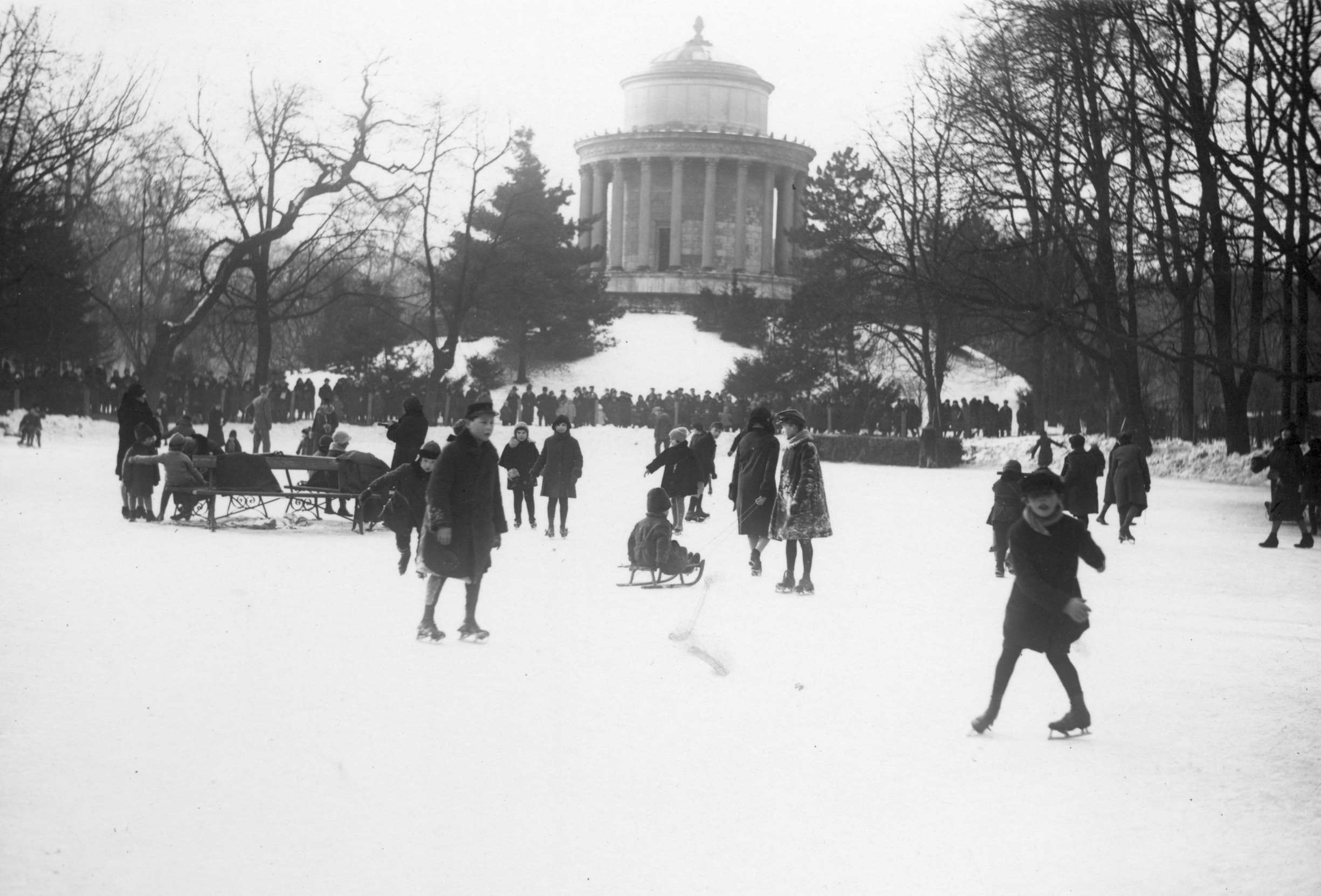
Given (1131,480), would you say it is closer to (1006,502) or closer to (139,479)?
(1006,502)

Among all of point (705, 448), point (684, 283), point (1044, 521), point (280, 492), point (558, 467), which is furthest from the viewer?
point (684, 283)

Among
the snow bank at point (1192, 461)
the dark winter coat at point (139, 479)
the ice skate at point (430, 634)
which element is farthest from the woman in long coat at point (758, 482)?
the snow bank at point (1192, 461)

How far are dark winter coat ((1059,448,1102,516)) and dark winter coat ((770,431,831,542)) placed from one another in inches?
266

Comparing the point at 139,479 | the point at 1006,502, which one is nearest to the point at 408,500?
the point at 1006,502

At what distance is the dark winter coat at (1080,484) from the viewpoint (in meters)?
19.2

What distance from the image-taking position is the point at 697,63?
82.0 meters

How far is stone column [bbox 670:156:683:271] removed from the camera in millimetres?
81875

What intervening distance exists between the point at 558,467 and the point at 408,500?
4.18m

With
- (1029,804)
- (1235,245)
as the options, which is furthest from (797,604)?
(1235,245)

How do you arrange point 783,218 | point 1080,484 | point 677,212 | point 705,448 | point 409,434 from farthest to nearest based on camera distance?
point 783,218
point 677,212
point 705,448
point 1080,484
point 409,434

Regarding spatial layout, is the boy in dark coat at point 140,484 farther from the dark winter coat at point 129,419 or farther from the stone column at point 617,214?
the stone column at point 617,214

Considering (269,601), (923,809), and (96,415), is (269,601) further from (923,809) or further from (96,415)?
(96,415)

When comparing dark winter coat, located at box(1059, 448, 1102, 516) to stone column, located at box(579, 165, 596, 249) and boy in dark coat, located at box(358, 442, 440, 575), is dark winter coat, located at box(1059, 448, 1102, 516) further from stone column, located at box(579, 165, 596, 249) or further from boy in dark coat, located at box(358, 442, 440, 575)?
stone column, located at box(579, 165, 596, 249)

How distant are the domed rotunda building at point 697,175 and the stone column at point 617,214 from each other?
0.14 metres
